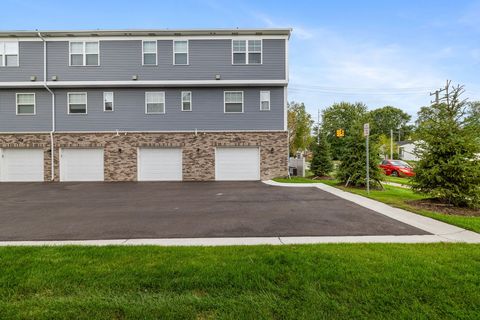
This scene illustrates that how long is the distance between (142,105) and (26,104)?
681cm

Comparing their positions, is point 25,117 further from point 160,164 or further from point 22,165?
point 160,164

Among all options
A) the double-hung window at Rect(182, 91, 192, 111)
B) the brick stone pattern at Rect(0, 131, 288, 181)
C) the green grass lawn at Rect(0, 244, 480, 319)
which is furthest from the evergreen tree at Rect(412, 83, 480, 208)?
the double-hung window at Rect(182, 91, 192, 111)

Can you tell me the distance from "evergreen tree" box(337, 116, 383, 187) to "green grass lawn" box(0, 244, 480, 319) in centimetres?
829

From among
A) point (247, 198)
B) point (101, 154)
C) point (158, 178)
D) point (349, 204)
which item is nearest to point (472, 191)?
point (349, 204)

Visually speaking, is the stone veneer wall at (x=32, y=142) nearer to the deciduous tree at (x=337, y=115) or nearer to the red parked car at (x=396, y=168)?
the red parked car at (x=396, y=168)

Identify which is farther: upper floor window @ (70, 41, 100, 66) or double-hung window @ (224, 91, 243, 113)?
double-hung window @ (224, 91, 243, 113)

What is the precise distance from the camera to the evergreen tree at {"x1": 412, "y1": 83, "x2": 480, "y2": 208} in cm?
730

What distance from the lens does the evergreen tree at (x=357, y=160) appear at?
1206cm

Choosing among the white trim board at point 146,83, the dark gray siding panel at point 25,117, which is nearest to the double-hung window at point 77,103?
the white trim board at point 146,83

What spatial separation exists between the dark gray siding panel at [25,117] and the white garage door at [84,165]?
2.25 metres

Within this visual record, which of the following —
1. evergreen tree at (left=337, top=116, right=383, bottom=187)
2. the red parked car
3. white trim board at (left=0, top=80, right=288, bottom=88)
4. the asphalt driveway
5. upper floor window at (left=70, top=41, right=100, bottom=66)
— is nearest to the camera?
the asphalt driveway

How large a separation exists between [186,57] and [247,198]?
390 inches

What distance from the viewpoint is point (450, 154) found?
7641mm

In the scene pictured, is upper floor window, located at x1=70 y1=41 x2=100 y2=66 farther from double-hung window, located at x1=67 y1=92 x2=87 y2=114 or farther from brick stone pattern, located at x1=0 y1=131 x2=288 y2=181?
brick stone pattern, located at x1=0 y1=131 x2=288 y2=181
